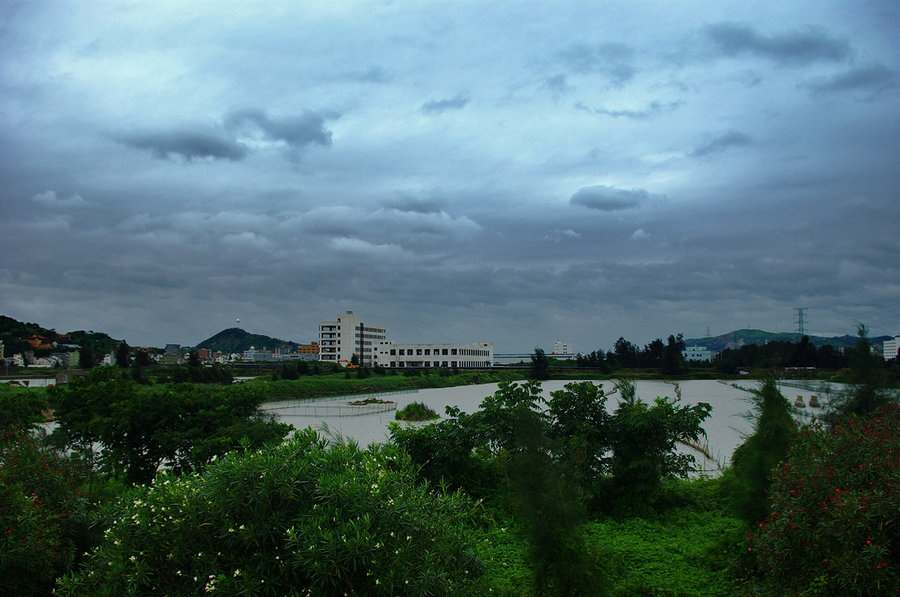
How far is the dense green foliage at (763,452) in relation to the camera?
7.85 metres

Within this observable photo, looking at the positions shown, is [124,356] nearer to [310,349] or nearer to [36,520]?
[36,520]

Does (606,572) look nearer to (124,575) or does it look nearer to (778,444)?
(778,444)

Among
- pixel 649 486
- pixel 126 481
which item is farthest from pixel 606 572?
pixel 126 481

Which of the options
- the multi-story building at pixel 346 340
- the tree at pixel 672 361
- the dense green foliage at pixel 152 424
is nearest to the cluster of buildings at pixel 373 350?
the multi-story building at pixel 346 340

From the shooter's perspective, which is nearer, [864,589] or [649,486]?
[864,589]

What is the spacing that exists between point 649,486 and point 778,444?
9.16ft

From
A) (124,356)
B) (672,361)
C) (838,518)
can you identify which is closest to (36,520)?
(838,518)

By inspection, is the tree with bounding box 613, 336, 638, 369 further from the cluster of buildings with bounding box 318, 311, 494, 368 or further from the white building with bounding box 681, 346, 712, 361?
the white building with bounding box 681, 346, 712, 361

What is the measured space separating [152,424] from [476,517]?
6.65 meters

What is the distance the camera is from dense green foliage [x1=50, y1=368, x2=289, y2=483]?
11281 millimetres

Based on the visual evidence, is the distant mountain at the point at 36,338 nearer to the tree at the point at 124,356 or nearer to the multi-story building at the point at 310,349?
the tree at the point at 124,356

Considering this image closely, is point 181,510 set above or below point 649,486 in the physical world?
above

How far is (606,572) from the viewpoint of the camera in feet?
23.1

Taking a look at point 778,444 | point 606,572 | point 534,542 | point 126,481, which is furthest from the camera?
point 126,481
